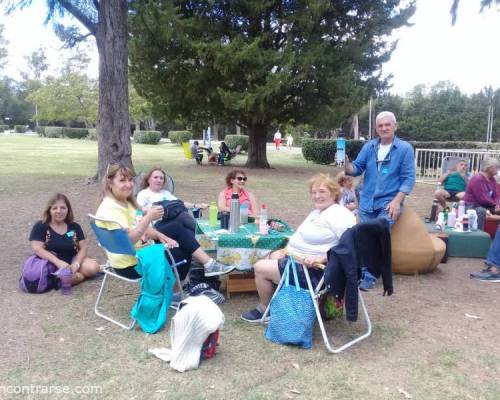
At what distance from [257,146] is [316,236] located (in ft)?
46.5

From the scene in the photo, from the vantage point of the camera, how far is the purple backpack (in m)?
4.24

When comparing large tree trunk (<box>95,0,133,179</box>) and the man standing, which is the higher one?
large tree trunk (<box>95,0,133,179</box>)

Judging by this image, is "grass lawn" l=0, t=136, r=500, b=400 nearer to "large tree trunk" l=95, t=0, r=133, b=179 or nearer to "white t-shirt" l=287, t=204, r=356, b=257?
"white t-shirt" l=287, t=204, r=356, b=257

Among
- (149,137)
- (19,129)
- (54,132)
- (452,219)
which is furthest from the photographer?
(19,129)

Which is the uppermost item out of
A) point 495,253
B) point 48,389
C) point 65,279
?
point 495,253

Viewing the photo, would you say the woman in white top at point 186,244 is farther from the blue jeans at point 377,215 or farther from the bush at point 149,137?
the bush at point 149,137

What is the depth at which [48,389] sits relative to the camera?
2.72 m

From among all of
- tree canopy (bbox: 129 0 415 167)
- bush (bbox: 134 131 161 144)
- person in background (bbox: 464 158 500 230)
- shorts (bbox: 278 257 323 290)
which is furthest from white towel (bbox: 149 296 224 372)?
bush (bbox: 134 131 161 144)

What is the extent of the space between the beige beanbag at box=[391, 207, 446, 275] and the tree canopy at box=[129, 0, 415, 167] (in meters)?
9.16

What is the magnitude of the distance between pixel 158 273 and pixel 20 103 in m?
82.4

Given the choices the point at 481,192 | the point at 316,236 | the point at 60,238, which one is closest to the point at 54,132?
the point at 60,238

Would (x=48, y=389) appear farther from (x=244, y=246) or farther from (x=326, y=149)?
(x=326, y=149)

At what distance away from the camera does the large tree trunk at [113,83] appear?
9648mm

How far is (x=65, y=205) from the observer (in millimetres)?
4324
